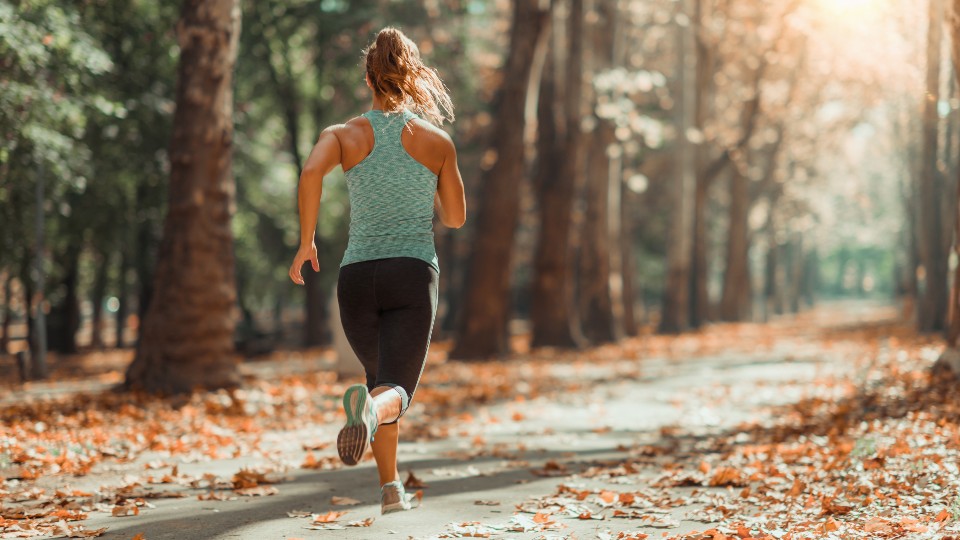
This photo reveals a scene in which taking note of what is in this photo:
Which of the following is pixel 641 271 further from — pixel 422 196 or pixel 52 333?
pixel 422 196

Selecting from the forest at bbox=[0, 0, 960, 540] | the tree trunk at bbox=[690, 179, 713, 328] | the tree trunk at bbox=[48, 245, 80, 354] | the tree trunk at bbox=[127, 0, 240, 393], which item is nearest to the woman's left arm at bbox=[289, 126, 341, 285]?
the forest at bbox=[0, 0, 960, 540]

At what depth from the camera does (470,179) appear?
1221 inches

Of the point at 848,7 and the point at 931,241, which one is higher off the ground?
the point at 848,7

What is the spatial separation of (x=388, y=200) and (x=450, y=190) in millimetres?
331

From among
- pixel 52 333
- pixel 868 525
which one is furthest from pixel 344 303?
pixel 52 333

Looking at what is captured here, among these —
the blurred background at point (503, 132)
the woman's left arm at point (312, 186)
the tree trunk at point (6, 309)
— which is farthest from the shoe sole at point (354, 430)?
the tree trunk at point (6, 309)

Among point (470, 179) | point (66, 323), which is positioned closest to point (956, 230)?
point (470, 179)

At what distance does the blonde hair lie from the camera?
4660 mm

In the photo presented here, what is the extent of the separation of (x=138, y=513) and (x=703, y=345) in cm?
2054

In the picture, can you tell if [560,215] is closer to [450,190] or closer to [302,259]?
[450,190]

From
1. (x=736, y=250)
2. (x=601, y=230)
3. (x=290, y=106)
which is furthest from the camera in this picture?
(x=736, y=250)

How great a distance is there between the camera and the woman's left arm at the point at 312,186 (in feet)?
14.8

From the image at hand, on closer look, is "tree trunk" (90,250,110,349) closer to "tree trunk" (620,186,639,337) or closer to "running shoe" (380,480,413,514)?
"tree trunk" (620,186,639,337)

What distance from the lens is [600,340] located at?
23531mm
